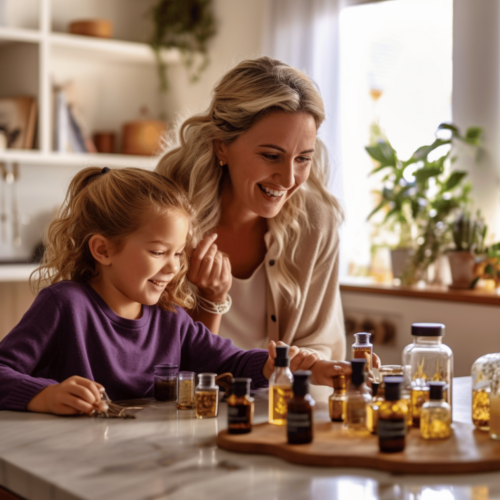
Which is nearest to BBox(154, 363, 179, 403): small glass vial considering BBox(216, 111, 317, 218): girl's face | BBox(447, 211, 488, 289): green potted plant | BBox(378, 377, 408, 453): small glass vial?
BBox(378, 377, 408, 453): small glass vial

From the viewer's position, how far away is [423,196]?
3.09m

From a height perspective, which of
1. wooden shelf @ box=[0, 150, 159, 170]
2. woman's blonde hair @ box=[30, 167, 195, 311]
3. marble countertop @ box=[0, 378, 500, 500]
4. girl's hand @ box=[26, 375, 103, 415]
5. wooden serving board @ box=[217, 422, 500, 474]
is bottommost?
marble countertop @ box=[0, 378, 500, 500]

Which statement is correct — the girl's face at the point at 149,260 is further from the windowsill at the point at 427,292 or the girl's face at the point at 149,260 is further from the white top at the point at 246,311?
the windowsill at the point at 427,292

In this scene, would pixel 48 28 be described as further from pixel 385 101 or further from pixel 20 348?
pixel 20 348

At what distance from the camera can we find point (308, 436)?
106 centimetres

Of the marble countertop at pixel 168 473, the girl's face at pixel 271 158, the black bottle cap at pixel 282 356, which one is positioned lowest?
the marble countertop at pixel 168 473

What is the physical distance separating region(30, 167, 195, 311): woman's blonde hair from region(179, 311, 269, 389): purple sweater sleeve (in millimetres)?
79

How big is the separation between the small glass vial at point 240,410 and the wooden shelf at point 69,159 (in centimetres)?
246

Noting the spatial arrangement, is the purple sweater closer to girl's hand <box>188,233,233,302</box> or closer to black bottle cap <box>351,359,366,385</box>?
girl's hand <box>188,233,233,302</box>

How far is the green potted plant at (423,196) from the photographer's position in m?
2.99

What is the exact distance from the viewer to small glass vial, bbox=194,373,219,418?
125 centimetres

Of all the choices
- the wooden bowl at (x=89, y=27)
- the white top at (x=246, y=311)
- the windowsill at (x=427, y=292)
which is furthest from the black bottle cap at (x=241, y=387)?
the wooden bowl at (x=89, y=27)

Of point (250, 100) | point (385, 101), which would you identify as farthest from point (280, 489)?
point (385, 101)

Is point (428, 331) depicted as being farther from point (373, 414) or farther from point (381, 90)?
point (381, 90)
